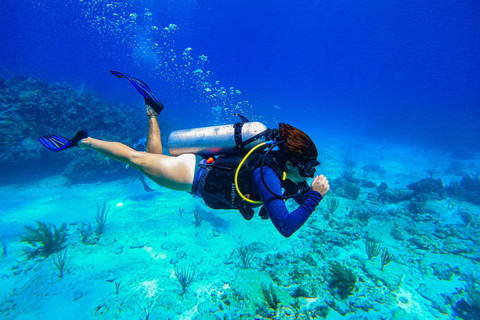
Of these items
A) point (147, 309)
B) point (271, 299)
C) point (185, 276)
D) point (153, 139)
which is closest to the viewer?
point (153, 139)

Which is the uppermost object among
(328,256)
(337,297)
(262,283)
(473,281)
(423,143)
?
(423,143)

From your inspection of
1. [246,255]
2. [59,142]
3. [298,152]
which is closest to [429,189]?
[246,255]

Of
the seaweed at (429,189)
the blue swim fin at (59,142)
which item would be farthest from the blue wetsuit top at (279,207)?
the seaweed at (429,189)

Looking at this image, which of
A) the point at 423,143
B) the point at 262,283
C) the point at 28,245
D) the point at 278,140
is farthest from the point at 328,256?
the point at 423,143

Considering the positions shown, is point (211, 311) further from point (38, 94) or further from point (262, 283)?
point (38, 94)

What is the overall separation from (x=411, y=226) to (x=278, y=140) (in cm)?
955

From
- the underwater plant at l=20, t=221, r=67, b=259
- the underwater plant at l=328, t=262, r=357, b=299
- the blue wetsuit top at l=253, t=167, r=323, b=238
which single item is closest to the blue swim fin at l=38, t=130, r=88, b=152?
the blue wetsuit top at l=253, t=167, r=323, b=238

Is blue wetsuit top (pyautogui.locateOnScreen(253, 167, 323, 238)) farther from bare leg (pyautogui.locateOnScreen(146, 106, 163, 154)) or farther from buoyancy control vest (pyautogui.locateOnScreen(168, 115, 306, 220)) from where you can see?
bare leg (pyautogui.locateOnScreen(146, 106, 163, 154))

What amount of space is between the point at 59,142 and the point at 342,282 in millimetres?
7626

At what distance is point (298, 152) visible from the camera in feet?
7.80

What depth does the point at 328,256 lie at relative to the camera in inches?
242

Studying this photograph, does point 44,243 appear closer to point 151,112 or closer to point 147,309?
point 147,309

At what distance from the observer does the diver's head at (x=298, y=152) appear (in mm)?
2390

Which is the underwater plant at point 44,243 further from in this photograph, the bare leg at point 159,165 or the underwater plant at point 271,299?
the underwater plant at point 271,299
